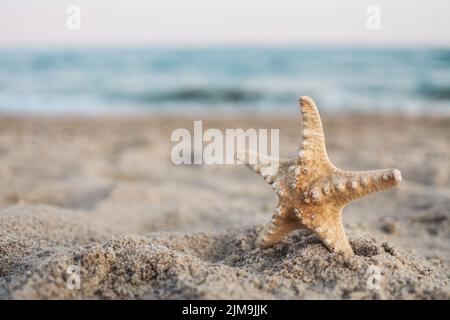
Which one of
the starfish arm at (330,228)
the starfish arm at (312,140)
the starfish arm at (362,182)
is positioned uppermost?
the starfish arm at (312,140)

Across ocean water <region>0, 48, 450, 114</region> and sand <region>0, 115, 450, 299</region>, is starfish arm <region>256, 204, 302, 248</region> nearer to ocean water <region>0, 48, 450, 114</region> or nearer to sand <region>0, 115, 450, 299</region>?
sand <region>0, 115, 450, 299</region>

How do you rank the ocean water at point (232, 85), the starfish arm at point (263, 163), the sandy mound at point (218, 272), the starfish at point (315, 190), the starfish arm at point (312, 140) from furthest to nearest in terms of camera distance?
1. the ocean water at point (232, 85)
2. the starfish arm at point (263, 163)
3. the starfish arm at point (312, 140)
4. the starfish at point (315, 190)
5. the sandy mound at point (218, 272)

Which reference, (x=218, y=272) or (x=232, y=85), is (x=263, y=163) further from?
(x=232, y=85)

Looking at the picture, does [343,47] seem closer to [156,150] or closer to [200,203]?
[156,150]

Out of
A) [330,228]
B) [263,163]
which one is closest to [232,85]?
[263,163]

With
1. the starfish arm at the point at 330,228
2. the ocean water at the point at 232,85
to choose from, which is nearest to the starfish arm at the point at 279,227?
the starfish arm at the point at 330,228

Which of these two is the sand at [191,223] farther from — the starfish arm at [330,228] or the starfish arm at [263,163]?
the starfish arm at [263,163]

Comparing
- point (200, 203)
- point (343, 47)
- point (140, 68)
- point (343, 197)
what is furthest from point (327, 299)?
point (343, 47)
